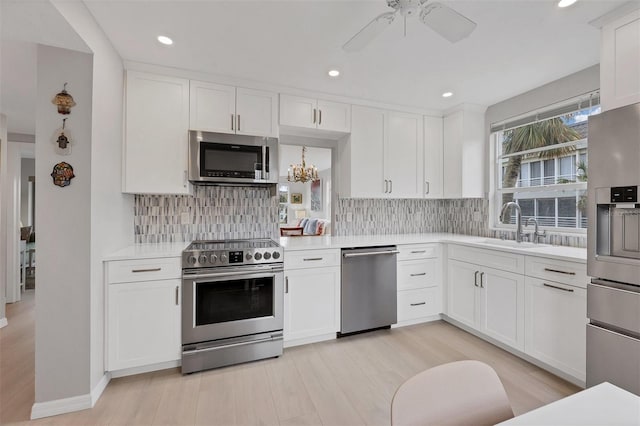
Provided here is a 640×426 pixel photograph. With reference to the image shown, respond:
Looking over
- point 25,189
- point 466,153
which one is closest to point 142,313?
point 466,153

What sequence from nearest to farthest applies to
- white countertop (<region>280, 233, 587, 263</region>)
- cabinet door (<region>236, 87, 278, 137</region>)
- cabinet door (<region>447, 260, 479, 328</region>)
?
1. white countertop (<region>280, 233, 587, 263</region>)
2. cabinet door (<region>236, 87, 278, 137</region>)
3. cabinet door (<region>447, 260, 479, 328</region>)

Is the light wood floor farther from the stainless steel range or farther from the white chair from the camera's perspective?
the white chair

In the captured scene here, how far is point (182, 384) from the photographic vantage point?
214cm

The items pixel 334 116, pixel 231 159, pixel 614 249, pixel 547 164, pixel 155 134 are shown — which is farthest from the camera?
pixel 334 116

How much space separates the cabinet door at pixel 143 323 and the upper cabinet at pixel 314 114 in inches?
71.4

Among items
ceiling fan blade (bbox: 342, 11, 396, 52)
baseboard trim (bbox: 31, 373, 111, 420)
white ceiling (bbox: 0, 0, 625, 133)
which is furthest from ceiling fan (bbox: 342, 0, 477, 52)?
baseboard trim (bbox: 31, 373, 111, 420)

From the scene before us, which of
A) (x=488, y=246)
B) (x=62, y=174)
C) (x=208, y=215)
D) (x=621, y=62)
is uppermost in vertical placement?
(x=621, y=62)

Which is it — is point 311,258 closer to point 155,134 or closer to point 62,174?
point 155,134

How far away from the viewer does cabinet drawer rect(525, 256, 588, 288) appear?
2.04 metres

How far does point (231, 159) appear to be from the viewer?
8.74 ft

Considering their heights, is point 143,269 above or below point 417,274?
above

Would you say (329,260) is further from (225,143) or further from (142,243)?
(142,243)

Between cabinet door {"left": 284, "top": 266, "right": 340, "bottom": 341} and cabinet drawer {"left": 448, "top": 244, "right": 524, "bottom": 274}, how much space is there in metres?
1.30

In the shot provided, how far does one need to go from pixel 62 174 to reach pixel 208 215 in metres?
1.27
